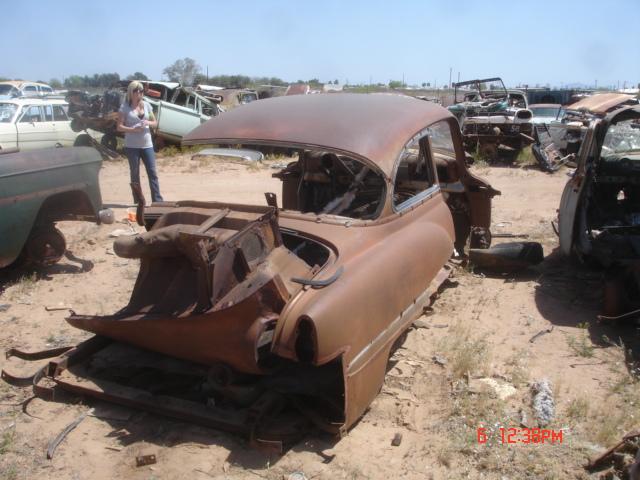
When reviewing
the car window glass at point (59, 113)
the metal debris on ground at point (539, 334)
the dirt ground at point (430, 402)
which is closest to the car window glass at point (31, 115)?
the car window glass at point (59, 113)

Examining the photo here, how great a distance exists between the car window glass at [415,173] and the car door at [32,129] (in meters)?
9.83

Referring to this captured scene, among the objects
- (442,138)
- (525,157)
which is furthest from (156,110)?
(442,138)

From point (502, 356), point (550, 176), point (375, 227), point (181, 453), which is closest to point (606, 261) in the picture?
point (502, 356)

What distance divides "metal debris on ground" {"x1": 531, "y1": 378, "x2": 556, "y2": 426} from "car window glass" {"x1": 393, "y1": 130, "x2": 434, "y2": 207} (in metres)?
1.82

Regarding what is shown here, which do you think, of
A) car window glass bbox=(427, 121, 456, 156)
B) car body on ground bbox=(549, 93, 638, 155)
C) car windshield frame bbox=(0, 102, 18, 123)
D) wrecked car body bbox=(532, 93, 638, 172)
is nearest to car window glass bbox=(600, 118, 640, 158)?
car window glass bbox=(427, 121, 456, 156)

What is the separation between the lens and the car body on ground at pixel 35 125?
39.0ft

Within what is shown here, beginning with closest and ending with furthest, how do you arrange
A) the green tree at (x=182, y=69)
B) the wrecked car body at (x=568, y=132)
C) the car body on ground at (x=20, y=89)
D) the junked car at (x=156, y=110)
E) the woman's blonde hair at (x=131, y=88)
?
the woman's blonde hair at (x=131, y=88) → the wrecked car body at (x=568, y=132) → the junked car at (x=156, y=110) → the car body on ground at (x=20, y=89) → the green tree at (x=182, y=69)

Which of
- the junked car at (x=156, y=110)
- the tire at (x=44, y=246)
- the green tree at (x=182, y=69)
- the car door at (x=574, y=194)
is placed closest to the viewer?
the car door at (x=574, y=194)

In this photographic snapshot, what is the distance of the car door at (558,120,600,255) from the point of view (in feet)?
18.5

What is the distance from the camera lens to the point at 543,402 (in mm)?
3518

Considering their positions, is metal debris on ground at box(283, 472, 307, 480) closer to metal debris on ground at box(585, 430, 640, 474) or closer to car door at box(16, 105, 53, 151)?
metal debris on ground at box(585, 430, 640, 474)

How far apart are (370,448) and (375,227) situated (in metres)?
1.35

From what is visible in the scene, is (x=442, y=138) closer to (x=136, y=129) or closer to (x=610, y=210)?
(x=610, y=210)

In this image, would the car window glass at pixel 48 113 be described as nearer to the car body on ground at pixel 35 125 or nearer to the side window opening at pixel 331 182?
the car body on ground at pixel 35 125
